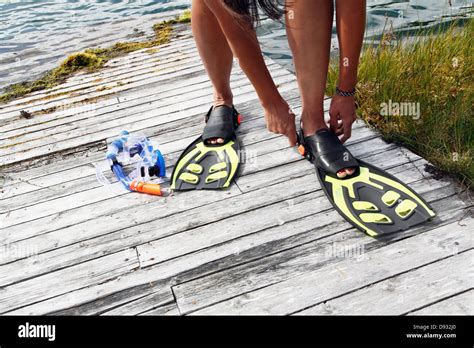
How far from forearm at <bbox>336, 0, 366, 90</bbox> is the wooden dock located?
0.51m

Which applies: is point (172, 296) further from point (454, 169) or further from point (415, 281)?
point (454, 169)

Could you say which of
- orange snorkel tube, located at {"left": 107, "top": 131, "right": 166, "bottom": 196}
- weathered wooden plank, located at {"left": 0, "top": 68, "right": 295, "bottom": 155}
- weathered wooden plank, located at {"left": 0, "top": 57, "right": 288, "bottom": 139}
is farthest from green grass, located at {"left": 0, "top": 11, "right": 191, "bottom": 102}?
orange snorkel tube, located at {"left": 107, "top": 131, "right": 166, "bottom": 196}

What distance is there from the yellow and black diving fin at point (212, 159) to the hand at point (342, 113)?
1.95 feet

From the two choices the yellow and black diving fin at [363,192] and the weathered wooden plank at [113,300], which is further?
the yellow and black diving fin at [363,192]

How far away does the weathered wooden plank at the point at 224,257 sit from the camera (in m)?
1.87

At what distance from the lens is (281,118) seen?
101 inches

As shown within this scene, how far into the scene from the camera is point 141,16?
28.2 ft

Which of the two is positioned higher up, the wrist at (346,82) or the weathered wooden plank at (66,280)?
the wrist at (346,82)

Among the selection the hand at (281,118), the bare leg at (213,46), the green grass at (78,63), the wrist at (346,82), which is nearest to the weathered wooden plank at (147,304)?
the hand at (281,118)

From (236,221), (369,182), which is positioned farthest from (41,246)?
(369,182)

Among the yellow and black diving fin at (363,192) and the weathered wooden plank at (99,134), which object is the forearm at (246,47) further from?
the weathered wooden plank at (99,134)

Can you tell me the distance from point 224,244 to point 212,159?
0.72 m

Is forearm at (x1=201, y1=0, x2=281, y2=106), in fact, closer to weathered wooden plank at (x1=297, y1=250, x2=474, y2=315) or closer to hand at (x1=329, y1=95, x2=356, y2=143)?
hand at (x1=329, y1=95, x2=356, y2=143)

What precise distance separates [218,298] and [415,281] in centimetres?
76
